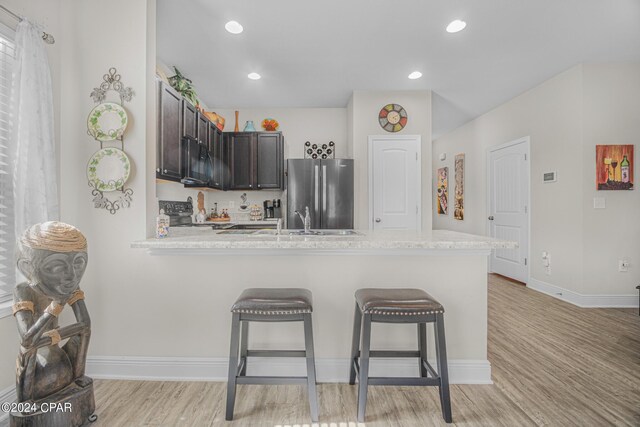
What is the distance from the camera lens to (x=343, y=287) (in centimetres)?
204

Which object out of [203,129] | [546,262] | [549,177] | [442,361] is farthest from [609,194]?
[203,129]

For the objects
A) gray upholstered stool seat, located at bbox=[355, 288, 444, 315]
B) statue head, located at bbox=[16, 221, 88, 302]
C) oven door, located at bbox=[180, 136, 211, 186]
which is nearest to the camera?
statue head, located at bbox=[16, 221, 88, 302]

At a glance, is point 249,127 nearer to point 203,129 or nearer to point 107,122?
point 203,129

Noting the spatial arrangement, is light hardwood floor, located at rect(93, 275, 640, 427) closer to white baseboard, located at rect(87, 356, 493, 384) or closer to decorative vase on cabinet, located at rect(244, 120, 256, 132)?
white baseboard, located at rect(87, 356, 493, 384)

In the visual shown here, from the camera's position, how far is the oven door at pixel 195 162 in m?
2.99

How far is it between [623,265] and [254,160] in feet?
15.5

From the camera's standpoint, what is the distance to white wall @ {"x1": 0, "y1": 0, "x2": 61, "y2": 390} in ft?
5.62

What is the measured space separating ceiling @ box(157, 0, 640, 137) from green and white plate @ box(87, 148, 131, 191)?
1378 millimetres

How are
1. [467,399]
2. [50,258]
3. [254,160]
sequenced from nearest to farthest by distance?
[50,258], [467,399], [254,160]

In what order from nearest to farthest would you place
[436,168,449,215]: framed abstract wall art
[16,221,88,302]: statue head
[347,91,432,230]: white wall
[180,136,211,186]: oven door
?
[16,221,88,302]: statue head < [180,136,211,186]: oven door < [347,91,432,230]: white wall < [436,168,449,215]: framed abstract wall art

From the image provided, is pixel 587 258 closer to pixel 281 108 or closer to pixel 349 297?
pixel 349 297

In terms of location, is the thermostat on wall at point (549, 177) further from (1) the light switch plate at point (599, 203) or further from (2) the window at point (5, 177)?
(2) the window at point (5, 177)

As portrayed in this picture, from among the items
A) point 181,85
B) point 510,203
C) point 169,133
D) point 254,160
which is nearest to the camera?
point 169,133

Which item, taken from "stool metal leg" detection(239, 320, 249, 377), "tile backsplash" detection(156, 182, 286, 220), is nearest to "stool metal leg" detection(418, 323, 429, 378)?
"stool metal leg" detection(239, 320, 249, 377)
